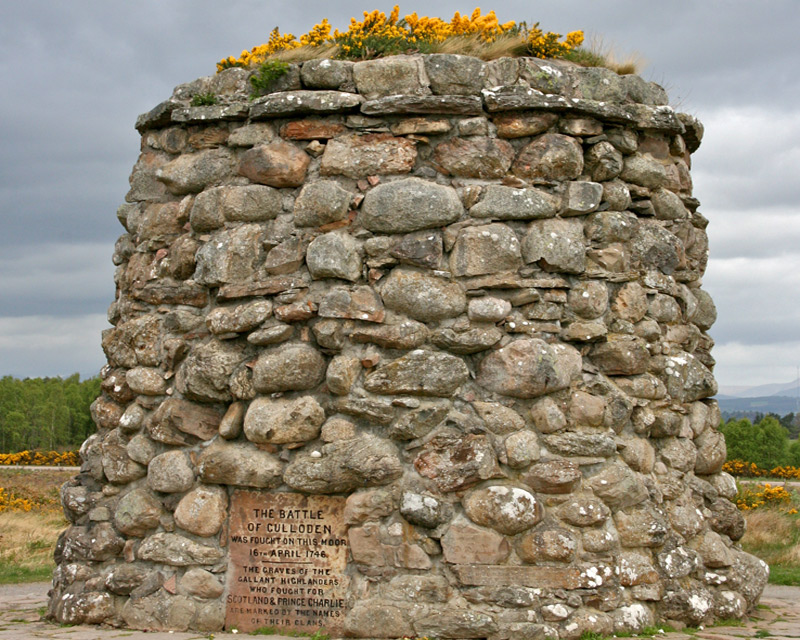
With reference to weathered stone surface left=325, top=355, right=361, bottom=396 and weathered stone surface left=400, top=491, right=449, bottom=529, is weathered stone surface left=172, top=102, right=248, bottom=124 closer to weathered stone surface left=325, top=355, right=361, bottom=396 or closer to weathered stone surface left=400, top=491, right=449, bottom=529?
weathered stone surface left=325, top=355, right=361, bottom=396

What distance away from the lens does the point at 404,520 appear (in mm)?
5090

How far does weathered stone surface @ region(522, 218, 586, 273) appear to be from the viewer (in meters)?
5.44

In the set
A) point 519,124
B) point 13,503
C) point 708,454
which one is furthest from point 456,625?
point 13,503

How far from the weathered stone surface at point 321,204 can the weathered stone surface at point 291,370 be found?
2.82 feet

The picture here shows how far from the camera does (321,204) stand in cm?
554

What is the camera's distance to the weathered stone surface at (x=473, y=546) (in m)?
5.02

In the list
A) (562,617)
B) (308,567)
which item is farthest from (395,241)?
(562,617)

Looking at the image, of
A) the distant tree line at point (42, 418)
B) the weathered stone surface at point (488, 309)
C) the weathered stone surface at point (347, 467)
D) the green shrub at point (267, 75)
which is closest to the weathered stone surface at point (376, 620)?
the weathered stone surface at point (347, 467)

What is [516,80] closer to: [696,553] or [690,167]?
[690,167]

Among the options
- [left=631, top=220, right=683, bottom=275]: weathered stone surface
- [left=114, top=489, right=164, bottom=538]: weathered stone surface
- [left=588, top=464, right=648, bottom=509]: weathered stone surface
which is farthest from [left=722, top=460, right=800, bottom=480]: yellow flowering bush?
[left=114, top=489, right=164, bottom=538]: weathered stone surface

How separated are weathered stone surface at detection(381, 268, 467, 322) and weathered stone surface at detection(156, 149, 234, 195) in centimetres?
159

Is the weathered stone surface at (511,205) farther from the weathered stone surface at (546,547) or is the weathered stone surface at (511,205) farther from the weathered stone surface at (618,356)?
the weathered stone surface at (546,547)

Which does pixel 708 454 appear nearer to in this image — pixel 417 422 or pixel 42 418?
pixel 417 422

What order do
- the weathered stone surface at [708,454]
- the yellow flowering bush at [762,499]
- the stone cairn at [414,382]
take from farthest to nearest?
the yellow flowering bush at [762,499] → the weathered stone surface at [708,454] → the stone cairn at [414,382]
